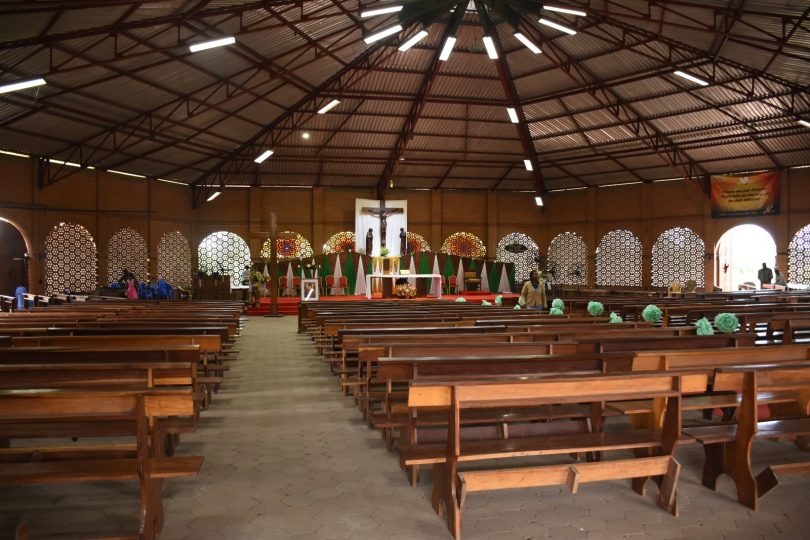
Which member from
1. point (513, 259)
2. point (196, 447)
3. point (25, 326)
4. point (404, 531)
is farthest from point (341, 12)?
point (513, 259)

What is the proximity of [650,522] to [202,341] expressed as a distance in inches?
163

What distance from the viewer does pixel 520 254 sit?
27672 mm

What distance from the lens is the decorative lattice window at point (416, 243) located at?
26.6 m

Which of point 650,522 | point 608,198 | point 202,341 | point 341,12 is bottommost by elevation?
point 650,522

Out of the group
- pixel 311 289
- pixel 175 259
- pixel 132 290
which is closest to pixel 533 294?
pixel 311 289

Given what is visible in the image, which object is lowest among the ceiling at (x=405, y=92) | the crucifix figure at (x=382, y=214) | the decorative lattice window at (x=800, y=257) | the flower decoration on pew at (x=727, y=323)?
the flower decoration on pew at (x=727, y=323)

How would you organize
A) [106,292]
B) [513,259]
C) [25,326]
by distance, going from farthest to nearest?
[513,259] < [106,292] < [25,326]

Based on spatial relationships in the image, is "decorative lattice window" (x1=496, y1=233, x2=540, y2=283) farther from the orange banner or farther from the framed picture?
the framed picture

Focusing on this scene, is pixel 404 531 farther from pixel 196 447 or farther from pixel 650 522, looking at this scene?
pixel 196 447

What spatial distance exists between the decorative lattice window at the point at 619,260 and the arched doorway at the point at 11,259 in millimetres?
22572

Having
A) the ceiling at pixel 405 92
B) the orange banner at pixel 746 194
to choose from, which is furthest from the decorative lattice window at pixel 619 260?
the orange banner at pixel 746 194

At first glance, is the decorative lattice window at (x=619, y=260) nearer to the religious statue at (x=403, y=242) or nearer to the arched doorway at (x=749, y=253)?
the arched doorway at (x=749, y=253)

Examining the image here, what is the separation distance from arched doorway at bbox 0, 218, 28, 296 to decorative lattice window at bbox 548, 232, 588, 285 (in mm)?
Answer: 20770

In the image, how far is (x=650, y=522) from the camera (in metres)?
3.24
